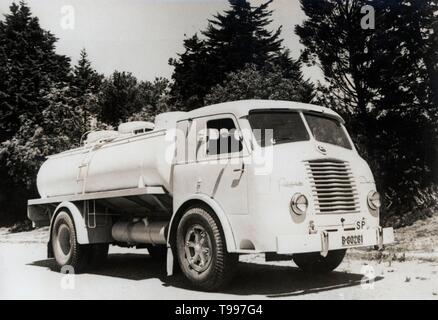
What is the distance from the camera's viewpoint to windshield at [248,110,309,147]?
732 cm

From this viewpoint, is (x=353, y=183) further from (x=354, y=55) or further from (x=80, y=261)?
(x=354, y=55)

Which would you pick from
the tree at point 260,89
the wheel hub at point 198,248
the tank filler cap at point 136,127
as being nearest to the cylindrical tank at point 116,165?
the tank filler cap at point 136,127

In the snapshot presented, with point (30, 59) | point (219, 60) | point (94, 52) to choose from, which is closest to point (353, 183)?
point (94, 52)

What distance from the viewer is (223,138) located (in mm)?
7539

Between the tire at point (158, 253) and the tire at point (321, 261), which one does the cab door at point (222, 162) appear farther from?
the tire at point (158, 253)

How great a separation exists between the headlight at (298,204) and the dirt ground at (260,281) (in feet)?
3.41

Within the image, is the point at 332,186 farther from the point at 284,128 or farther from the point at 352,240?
the point at 284,128

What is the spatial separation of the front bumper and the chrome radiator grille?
334mm

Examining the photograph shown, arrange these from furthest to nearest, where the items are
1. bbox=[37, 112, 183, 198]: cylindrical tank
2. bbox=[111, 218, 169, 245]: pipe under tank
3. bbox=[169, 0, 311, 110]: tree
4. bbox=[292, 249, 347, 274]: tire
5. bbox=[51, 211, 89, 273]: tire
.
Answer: bbox=[169, 0, 311, 110]: tree
bbox=[51, 211, 89, 273]: tire
bbox=[111, 218, 169, 245]: pipe under tank
bbox=[292, 249, 347, 274]: tire
bbox=[37, 112, 183, 198]: cylindrical tank

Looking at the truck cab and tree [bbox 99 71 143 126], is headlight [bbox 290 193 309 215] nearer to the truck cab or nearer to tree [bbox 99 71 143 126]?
the truck cab

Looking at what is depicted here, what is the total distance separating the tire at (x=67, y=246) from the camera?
991 centimetres

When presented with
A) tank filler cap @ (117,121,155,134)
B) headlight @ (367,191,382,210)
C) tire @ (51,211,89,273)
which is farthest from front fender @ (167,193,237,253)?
tire @ (51,211,89,273)

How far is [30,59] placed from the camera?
95.1 ft

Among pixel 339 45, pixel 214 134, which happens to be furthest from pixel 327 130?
pixel 339 45
